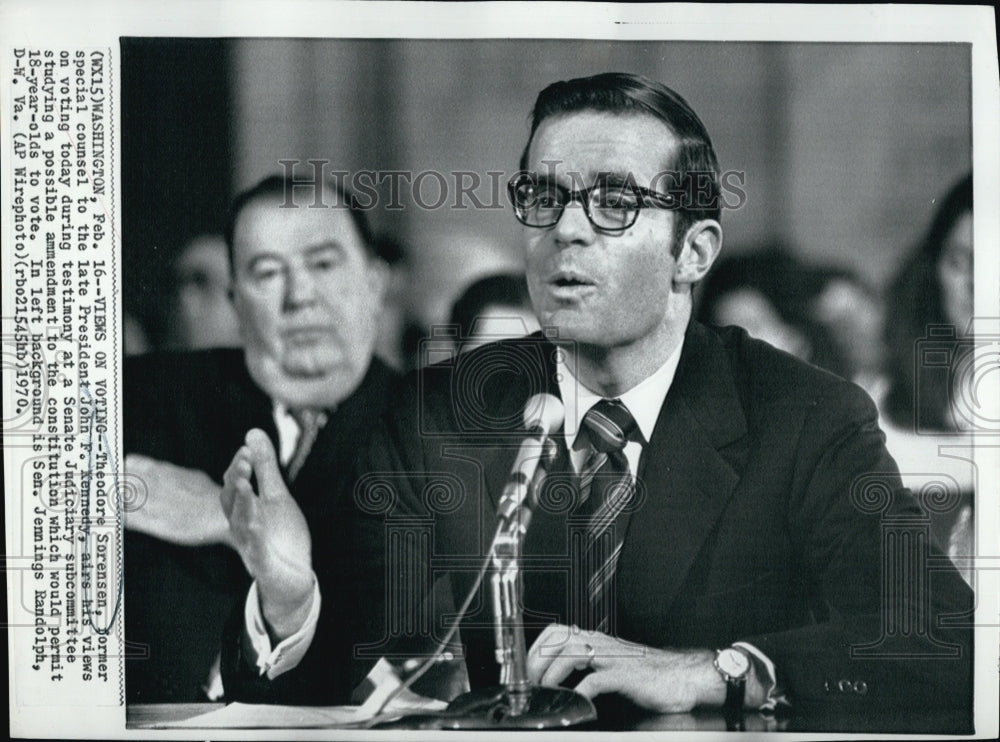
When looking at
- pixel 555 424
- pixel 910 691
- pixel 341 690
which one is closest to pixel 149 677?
pixel 341 690

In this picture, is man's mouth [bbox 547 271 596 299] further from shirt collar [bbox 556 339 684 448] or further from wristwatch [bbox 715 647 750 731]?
wristwatch [bbox 715 647 750 731]

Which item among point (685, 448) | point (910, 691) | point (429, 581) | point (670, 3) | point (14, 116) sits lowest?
point (910, 691)

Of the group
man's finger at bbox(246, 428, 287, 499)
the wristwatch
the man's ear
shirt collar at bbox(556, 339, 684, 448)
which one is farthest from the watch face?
man's finger at bbox(246, 428, 287, 499)

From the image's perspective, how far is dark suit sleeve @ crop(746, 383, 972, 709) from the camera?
1112 mm

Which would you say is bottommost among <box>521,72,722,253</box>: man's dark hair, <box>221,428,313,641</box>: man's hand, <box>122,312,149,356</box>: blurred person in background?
<box>221,428,313,641</box>: man's hand

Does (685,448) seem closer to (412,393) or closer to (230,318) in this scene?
(412,393)

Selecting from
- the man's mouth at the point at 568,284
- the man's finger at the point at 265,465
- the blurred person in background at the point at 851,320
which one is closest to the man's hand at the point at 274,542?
the man's finger at the point at 265,465

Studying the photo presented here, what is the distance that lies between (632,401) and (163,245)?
54cm

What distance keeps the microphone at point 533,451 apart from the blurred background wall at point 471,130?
0.49 ft

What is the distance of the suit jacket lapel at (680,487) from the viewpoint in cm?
111

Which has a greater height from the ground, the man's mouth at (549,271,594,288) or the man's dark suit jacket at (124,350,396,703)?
the man's mouth at (549,271,594,288)

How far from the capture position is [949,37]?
1129mm

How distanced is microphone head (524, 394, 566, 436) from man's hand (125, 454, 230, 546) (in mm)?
352

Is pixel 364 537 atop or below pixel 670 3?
below
